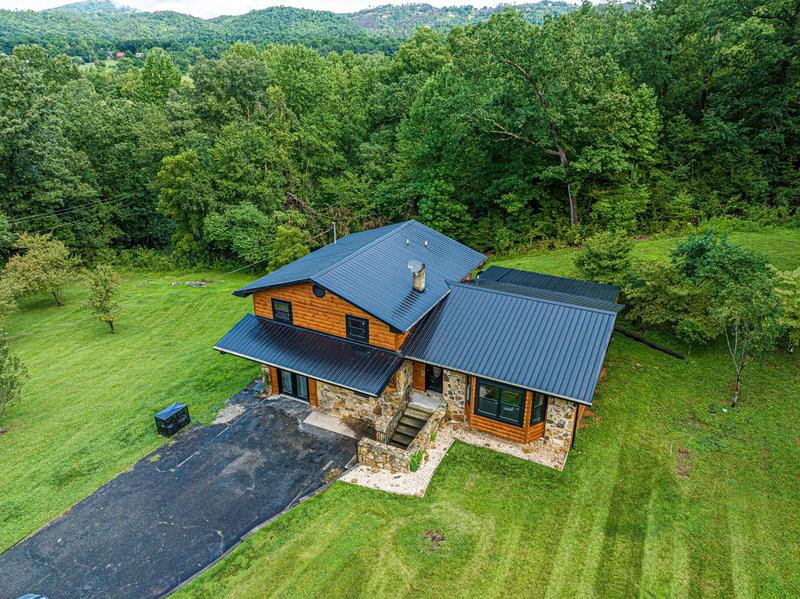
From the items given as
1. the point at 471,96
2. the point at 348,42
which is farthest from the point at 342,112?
the point at 348,42

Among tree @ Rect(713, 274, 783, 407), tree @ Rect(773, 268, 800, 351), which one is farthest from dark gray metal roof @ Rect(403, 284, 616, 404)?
tree @ Rect(773, 268, 800, 351)

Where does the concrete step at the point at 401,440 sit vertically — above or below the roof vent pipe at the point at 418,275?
below

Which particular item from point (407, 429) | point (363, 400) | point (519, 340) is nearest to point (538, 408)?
point (519, 340)

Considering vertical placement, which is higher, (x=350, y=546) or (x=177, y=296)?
(x=350, y=546)

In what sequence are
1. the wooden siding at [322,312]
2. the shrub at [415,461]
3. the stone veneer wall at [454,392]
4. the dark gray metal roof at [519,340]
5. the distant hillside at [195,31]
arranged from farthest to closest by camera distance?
the distant hillside at [195,31] < the stone veneer wall at [454,392] < the wooden siding at [322,312] < the shrub at [415,461] < the dark gray metal roof at [519,340]

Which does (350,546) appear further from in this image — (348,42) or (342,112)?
(348,42)

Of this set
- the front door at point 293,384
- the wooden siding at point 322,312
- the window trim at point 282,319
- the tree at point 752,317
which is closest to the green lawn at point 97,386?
the front door at point 293,384

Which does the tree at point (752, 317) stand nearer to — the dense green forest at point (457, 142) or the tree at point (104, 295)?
the dense green forest at point (457, 142)

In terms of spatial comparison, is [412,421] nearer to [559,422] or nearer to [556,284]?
[559,422]
